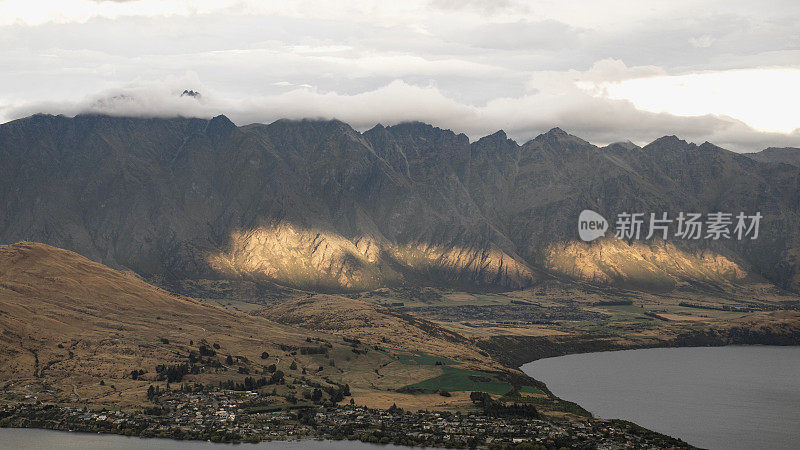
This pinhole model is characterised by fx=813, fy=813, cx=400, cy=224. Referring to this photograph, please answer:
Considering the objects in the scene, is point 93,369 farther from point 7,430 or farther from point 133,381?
point 7,430

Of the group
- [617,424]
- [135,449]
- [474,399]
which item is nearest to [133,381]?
[135,449]

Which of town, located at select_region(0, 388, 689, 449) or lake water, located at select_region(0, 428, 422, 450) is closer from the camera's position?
lake water, located at select_region(0, 428, 422, 450)

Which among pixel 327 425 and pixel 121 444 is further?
pixel 327 425

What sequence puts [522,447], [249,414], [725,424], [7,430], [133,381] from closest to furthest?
[522,447], [7,430], [249,414], [725,424], [133,381]

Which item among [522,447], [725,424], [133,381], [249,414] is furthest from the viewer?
[133,381]

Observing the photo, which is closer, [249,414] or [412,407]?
[249,414]

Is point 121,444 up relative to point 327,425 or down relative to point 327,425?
down

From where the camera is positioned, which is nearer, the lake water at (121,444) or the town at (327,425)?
the lake water at (121,444)
